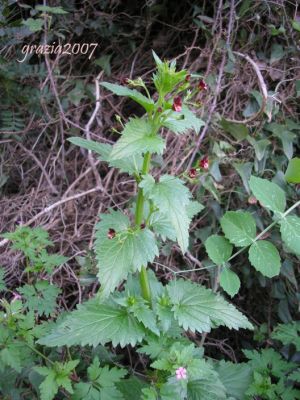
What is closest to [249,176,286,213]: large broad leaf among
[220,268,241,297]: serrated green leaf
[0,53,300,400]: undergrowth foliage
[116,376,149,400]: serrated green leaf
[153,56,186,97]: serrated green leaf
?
[0,53,300,400]: undergrowth foliage

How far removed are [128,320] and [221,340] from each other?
0.79m

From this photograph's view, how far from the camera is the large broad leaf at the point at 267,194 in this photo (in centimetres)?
135

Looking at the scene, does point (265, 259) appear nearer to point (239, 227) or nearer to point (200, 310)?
point (239, 227)

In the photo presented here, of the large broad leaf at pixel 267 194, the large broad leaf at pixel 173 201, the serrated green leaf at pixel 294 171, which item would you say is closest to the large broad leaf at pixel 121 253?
the large broad leaf at pixel 173 201

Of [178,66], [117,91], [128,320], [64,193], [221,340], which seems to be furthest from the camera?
[178,66]

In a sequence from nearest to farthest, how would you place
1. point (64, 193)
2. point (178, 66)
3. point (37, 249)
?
1. point (37, 249)
2. point (64, 193)
3. point (178, 66)

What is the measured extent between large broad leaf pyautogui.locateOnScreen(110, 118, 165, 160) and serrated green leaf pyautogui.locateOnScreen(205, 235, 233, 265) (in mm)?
500

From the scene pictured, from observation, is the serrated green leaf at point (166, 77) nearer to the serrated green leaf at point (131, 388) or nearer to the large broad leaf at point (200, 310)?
→ the large broad leaf at point (200, 310)

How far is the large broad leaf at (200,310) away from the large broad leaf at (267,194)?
1.17 ft

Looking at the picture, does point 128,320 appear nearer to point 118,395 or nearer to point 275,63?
point 118,395

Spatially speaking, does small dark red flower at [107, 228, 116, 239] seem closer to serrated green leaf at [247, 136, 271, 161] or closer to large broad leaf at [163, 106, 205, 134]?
large broad leaf at [163, 106, 205, 134]

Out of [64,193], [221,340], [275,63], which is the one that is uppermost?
[275,63]

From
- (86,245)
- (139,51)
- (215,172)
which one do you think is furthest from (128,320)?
(139,51)

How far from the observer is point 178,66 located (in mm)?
2115
